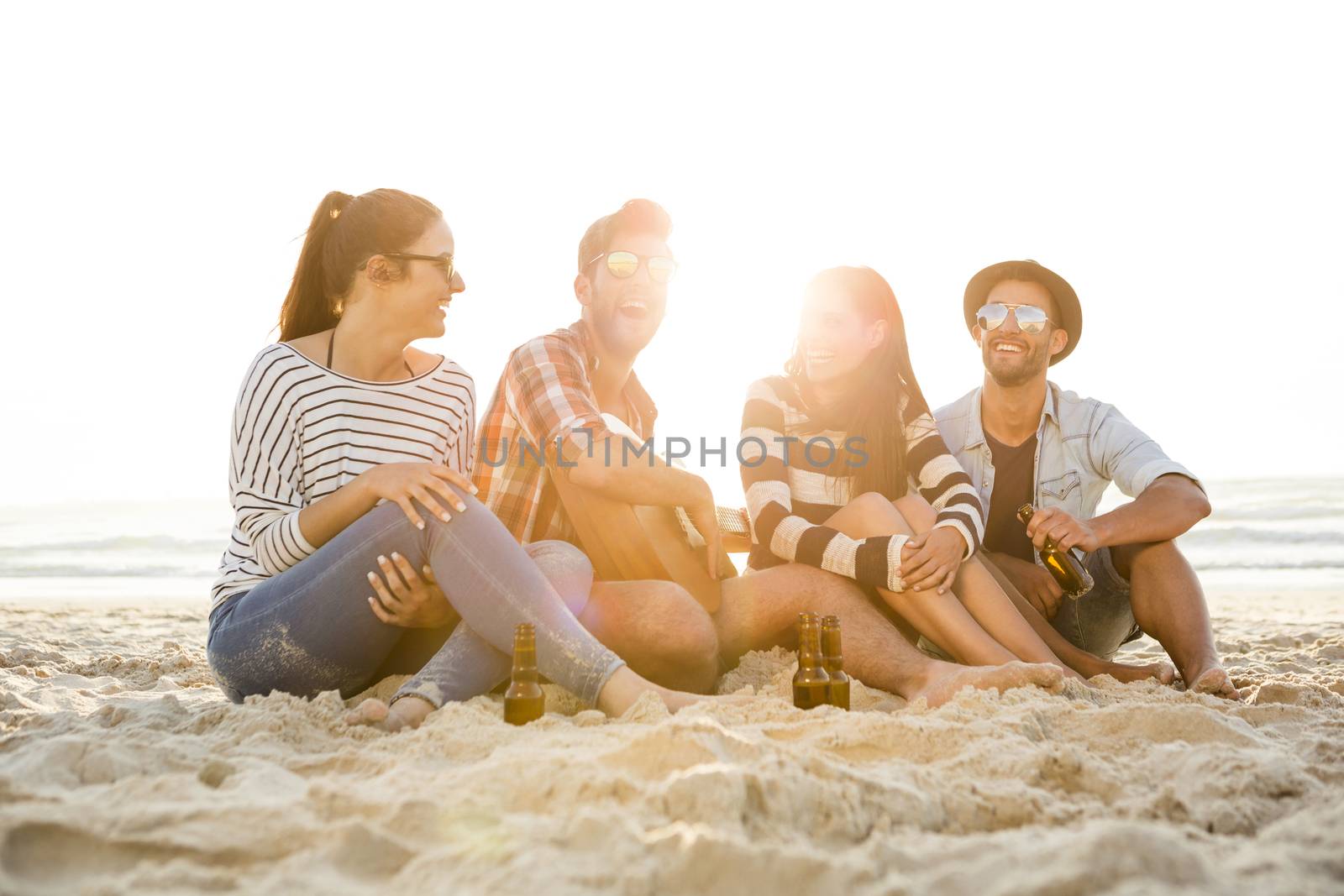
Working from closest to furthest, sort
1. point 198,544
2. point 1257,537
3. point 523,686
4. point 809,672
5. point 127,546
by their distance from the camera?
point 523,686 → point 809,672 → point 1257,537 → point 198,544 → point 127,546

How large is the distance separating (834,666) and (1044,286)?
252cm

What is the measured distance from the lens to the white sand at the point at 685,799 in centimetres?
162

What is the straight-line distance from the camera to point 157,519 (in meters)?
21.7

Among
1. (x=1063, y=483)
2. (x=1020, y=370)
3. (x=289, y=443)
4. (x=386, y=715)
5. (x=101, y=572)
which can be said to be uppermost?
(x=1020, y=370)

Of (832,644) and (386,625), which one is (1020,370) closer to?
(832,644)

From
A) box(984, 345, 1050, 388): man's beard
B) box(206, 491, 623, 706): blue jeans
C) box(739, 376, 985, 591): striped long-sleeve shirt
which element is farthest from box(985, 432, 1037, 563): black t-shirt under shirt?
box(206, 491, 623, 706): blue jeans

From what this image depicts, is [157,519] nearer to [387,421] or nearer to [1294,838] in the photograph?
[387,421]

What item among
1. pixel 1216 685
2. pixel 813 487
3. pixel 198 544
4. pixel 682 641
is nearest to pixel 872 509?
pixel 813 487

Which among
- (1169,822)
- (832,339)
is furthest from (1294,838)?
(832,339)

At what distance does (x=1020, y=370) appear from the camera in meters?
4.50

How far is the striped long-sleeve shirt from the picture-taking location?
146 inches

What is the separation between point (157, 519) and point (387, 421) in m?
21.1

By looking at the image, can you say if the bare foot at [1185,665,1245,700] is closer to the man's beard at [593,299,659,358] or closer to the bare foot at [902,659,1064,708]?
the bare foot at [902,659,1064,708]

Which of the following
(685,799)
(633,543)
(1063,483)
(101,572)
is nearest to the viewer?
(685,799)
